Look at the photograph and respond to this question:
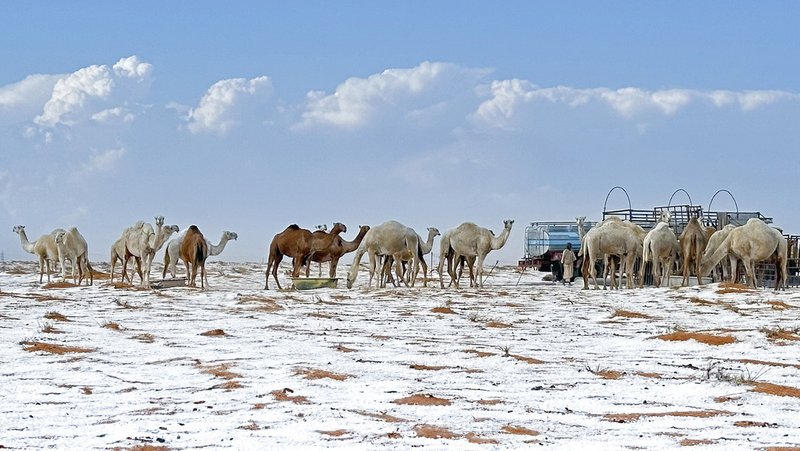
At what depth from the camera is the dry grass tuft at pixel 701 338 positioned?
10883 millimetres

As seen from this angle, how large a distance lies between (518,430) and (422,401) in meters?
1.12

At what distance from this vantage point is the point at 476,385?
7.90 metres

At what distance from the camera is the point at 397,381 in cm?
806

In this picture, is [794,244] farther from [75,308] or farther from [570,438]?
[570,438]

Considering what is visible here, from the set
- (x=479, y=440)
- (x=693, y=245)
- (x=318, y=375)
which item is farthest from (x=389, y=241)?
(x=479, y=440)

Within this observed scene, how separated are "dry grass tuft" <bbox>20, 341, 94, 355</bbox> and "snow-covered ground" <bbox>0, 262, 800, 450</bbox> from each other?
0.02 metres

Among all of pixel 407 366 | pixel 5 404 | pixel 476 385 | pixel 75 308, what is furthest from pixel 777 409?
pixel 75 308

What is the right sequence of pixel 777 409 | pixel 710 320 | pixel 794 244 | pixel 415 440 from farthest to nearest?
pixel 794 244
pixel 710 320
pixel 777 409
pixel 415 440

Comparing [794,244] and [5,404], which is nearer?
[5,404]

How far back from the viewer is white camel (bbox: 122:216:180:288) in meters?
28.4

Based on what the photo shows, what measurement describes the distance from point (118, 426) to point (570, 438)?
2.78 m

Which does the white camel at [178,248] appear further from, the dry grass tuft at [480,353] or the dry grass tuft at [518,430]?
the dry grass tuft at [518,430]

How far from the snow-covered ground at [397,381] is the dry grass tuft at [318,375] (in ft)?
0.12

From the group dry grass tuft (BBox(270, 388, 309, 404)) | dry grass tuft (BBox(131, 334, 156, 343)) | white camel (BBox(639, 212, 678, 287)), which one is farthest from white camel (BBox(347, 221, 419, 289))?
dry grass tuft (BBox(270, 388, 309, 404))
